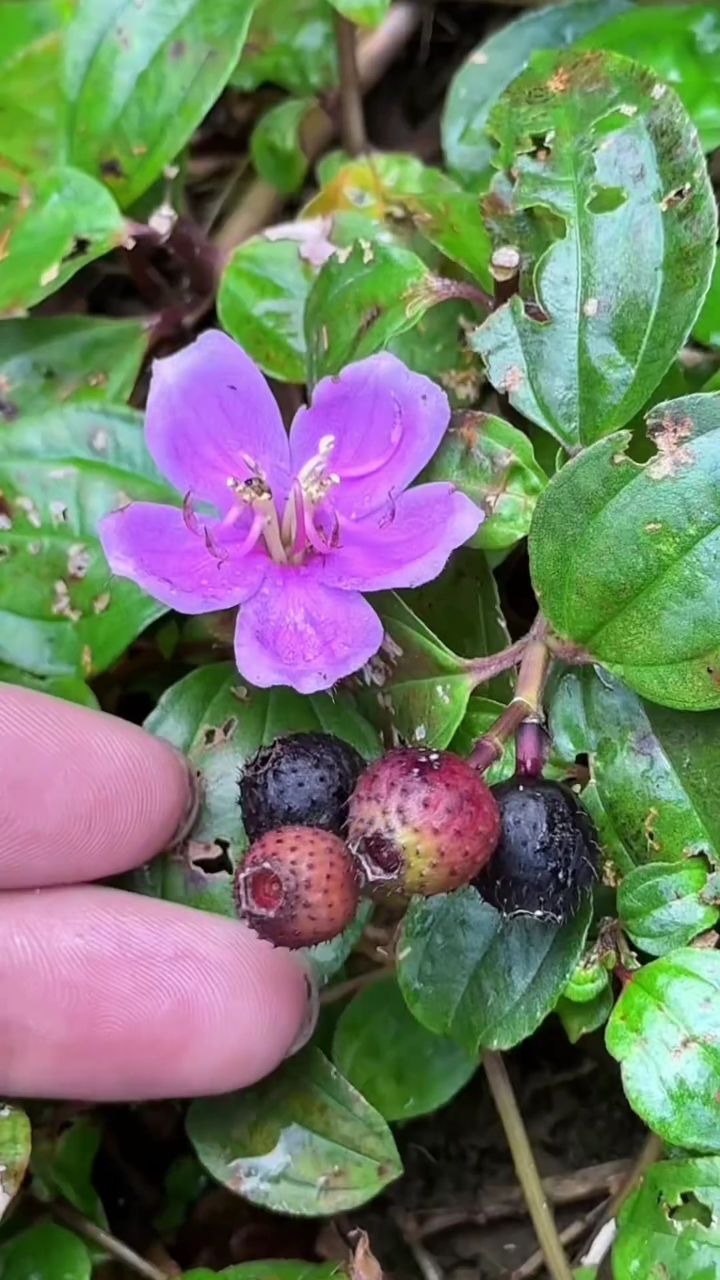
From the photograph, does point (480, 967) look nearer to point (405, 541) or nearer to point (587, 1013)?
point (587, 1013)

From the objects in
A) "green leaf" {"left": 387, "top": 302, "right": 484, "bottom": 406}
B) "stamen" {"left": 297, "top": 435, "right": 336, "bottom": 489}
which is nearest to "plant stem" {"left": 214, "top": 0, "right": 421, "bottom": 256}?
"green leaf" {"left": 387, "top": 302, "right": 484, "bottom": 406}

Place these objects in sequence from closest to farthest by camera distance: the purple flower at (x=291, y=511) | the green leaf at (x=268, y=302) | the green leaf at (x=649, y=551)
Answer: the green leaf at (x=649, y=551) → the purple flower at (x=291, y=511) → the green leaf at (x=268, y=302)

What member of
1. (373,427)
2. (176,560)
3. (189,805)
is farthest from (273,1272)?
(373,427)

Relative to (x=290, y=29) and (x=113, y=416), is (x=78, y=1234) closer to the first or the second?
(x=113, y=416)

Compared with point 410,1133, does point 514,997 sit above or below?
above

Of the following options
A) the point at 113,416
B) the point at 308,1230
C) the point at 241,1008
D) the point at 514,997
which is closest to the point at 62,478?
the point at 113,416

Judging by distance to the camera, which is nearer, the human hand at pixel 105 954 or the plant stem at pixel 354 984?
the human hand at pixel 105 954

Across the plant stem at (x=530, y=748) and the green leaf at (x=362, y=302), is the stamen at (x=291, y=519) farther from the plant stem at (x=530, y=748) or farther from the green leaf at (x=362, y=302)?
the plant stem at (x=530, y=748)

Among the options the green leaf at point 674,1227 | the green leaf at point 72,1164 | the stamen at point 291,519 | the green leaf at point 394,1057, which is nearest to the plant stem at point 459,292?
the stamen at point 291,519
